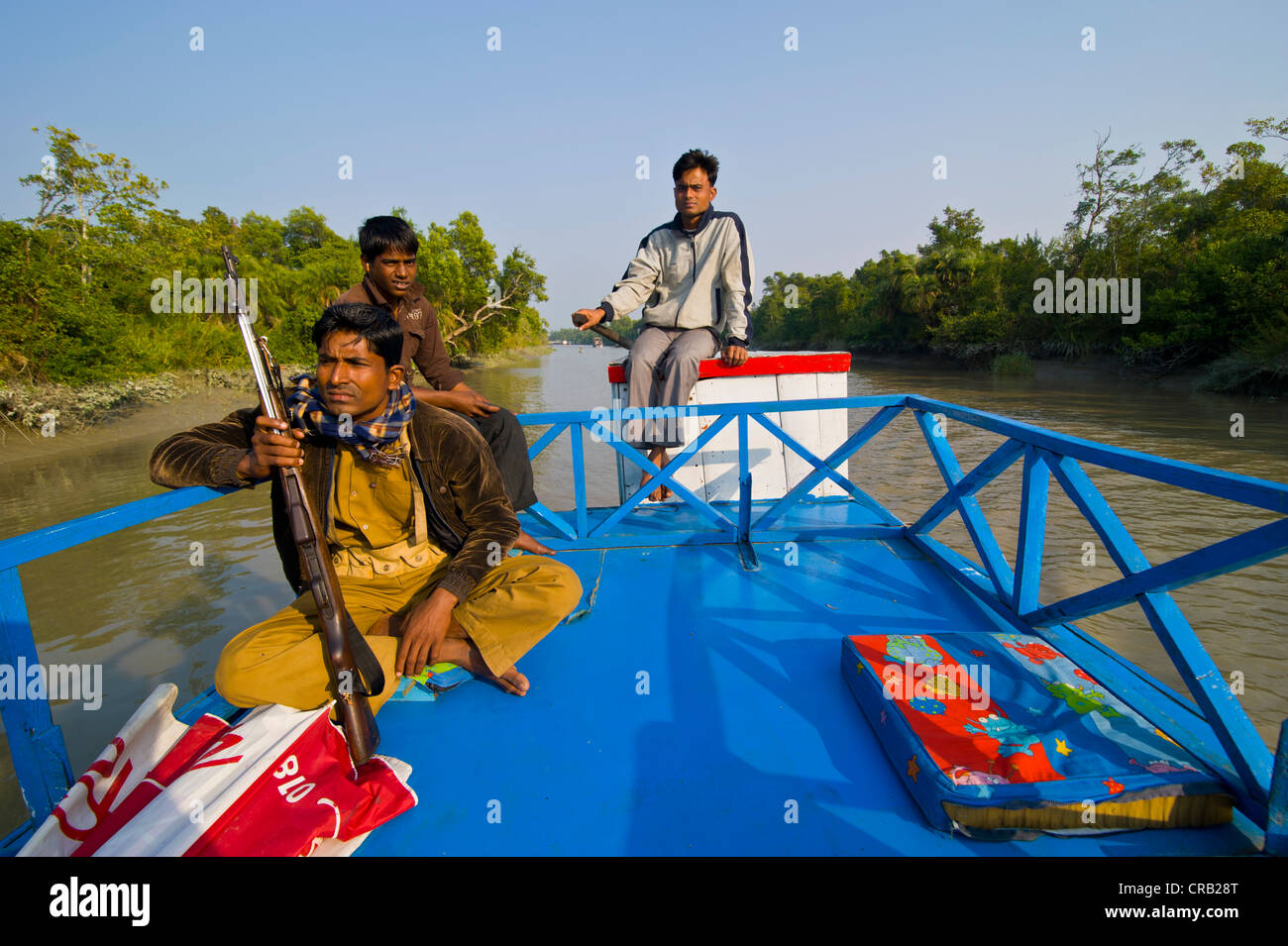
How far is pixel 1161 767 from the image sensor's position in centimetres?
162

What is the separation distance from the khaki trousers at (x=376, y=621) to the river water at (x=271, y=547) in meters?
2.61

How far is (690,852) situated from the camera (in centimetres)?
161

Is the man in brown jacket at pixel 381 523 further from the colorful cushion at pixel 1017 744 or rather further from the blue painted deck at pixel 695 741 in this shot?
the colorful cushion at pixel 1017 744

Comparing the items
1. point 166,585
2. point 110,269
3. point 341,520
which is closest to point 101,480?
point 166,585

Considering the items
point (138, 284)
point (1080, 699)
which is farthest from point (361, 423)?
point (138, 284)

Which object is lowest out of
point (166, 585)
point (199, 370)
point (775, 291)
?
point (166, 585)

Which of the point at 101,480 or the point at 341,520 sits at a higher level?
the point at 341,520

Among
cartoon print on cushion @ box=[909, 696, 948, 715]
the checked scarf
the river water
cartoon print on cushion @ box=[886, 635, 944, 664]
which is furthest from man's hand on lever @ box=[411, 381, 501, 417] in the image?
the river water

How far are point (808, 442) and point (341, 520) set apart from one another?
3652 mm

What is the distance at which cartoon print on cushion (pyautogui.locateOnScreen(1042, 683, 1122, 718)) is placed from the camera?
6.23ft

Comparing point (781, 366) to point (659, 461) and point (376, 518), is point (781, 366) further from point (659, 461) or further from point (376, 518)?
point (376, 518)

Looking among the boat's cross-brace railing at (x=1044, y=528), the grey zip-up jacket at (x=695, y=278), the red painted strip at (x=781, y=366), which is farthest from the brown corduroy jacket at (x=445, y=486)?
the red painted strip at (x=781, y=366)
